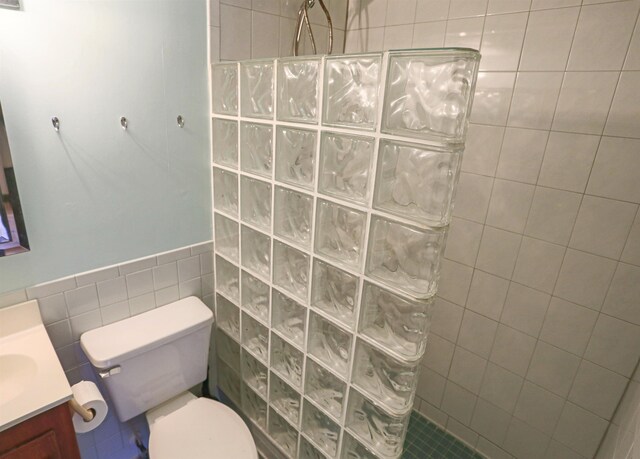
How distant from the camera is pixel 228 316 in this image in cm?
172

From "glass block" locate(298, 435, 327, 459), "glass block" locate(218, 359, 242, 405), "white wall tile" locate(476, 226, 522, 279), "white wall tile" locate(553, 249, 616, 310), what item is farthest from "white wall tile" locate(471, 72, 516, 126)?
"glass block" locate(218, 359, 242, 405)

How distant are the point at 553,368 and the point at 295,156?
4.44ft

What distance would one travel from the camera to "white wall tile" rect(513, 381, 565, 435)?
1.50 m

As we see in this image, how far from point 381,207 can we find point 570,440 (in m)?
1.37

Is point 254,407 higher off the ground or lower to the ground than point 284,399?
lower

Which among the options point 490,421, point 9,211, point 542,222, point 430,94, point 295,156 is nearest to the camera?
point 430,94

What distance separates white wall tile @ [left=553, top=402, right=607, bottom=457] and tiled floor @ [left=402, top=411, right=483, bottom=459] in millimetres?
453

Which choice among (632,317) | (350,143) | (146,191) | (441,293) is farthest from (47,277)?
(632,317)

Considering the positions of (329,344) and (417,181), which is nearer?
Answer: (417,181)

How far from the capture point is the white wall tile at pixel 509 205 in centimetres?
143

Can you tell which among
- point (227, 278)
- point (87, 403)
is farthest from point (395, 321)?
point (87, 403)

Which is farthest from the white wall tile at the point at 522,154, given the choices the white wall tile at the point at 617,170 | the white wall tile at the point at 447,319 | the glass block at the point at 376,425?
the glass block at the point at 376,425

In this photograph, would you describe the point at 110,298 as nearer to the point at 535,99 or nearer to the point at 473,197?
the point at 473,197

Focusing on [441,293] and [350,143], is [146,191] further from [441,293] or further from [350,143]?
[441,293]
